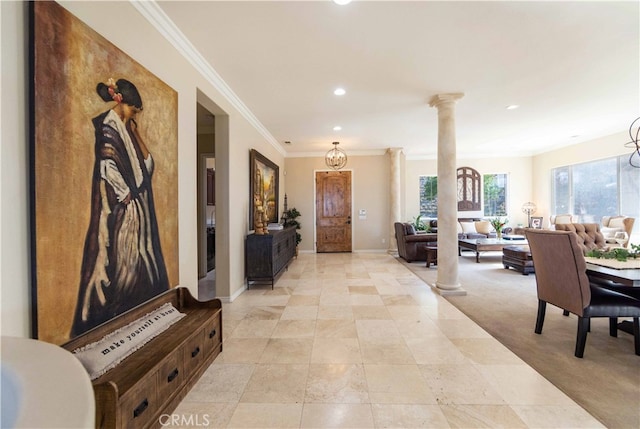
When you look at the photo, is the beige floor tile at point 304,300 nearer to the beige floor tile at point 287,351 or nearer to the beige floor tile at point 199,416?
the beige floor tile at point 287,351

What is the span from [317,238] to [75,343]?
21.7ft

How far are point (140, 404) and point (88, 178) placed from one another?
1.25 metres

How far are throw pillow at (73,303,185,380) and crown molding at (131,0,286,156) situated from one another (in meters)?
2.26

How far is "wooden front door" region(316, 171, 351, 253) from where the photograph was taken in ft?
26.1

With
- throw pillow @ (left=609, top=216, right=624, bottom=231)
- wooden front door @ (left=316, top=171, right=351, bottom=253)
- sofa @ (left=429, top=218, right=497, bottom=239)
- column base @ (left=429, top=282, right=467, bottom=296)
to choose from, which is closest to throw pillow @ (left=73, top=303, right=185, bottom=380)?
column base @ (left=429, top=282, right=467, bottom=296)

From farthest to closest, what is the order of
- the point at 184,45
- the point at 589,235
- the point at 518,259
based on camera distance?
1. the point at 518,259
2. the point at 589,235
3. the point at 184,45

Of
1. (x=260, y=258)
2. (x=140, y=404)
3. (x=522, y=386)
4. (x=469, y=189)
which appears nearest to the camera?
(x=140, y=404)

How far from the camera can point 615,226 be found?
599cm

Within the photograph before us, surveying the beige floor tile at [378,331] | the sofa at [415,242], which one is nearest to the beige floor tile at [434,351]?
the beige floor tile at [378,331]

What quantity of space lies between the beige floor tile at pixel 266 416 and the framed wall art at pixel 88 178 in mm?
1005

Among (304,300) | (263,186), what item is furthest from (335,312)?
(263,186)

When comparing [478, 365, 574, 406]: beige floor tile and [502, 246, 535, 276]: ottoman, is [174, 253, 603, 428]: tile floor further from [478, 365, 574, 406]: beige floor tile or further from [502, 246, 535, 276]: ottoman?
[502, 246, 535, 276]: ottoman

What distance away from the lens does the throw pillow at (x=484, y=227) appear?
7941 millimetres

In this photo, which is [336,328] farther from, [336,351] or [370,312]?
[370,312]
